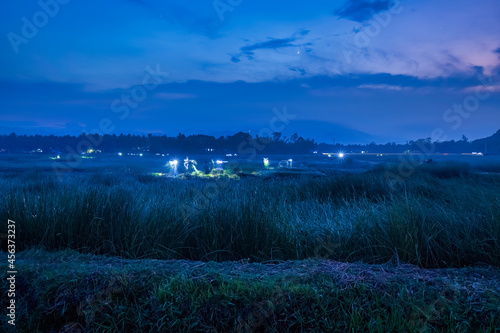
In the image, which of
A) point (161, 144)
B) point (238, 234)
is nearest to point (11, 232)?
point (238, 234)

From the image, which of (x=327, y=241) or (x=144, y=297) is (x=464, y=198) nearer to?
(x=327, y=241)

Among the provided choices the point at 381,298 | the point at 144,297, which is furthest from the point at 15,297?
the point at 381,298

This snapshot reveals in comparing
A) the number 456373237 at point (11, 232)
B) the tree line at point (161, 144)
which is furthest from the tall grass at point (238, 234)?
the tree line at point (161, 144)

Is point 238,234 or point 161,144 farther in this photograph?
point 161,144

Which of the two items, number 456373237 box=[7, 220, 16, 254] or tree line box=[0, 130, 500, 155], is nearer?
number 456373237 box=[7, 220, 16, 254]

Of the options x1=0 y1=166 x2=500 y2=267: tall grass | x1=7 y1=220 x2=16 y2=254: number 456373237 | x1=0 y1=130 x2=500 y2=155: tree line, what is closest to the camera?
x1=0 y1=166 x2=500 y2=267: tall grass

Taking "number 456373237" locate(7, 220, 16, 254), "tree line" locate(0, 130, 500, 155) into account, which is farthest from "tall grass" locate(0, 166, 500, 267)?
"tree line" locate(0, 130, 500, 155)

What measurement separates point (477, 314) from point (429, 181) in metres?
13.3

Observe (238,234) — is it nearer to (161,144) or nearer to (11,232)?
(11,232)

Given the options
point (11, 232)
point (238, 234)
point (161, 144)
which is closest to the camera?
point (238, 234)

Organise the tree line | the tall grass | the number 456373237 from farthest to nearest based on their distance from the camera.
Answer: the tree line
the number 456373237
the tall grass

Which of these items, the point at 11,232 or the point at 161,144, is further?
the point at 161,144

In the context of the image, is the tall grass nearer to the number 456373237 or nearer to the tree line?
the number 456373237

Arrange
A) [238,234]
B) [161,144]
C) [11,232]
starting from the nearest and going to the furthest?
[238,234] < [11,232] < [161,144]
